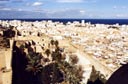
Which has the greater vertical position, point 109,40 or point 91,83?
point 91,83

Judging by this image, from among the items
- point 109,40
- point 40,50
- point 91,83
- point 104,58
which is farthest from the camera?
point 109,40

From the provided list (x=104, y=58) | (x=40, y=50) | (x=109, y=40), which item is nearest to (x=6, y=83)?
(x=40, y=50)

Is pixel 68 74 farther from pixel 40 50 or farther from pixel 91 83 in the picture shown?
pixel 40 50

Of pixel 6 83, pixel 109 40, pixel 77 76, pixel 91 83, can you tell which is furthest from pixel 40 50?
pixel 109 40

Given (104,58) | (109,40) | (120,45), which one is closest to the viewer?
(104,58)

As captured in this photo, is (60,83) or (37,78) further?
(37,78)

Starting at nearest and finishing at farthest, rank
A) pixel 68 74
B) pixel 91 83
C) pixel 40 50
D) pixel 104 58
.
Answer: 1. pixel 91 83
2. pixel 68 74
3. pixel 40 50
4. pixel 104 58

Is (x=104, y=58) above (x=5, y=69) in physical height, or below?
below

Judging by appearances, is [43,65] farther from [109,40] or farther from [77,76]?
[109,40]

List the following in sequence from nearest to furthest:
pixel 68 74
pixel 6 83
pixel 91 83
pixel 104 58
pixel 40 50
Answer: pixel 91 83, pixel 6 83, pixel 68 74, pixel 40 50, pixel 104 58
